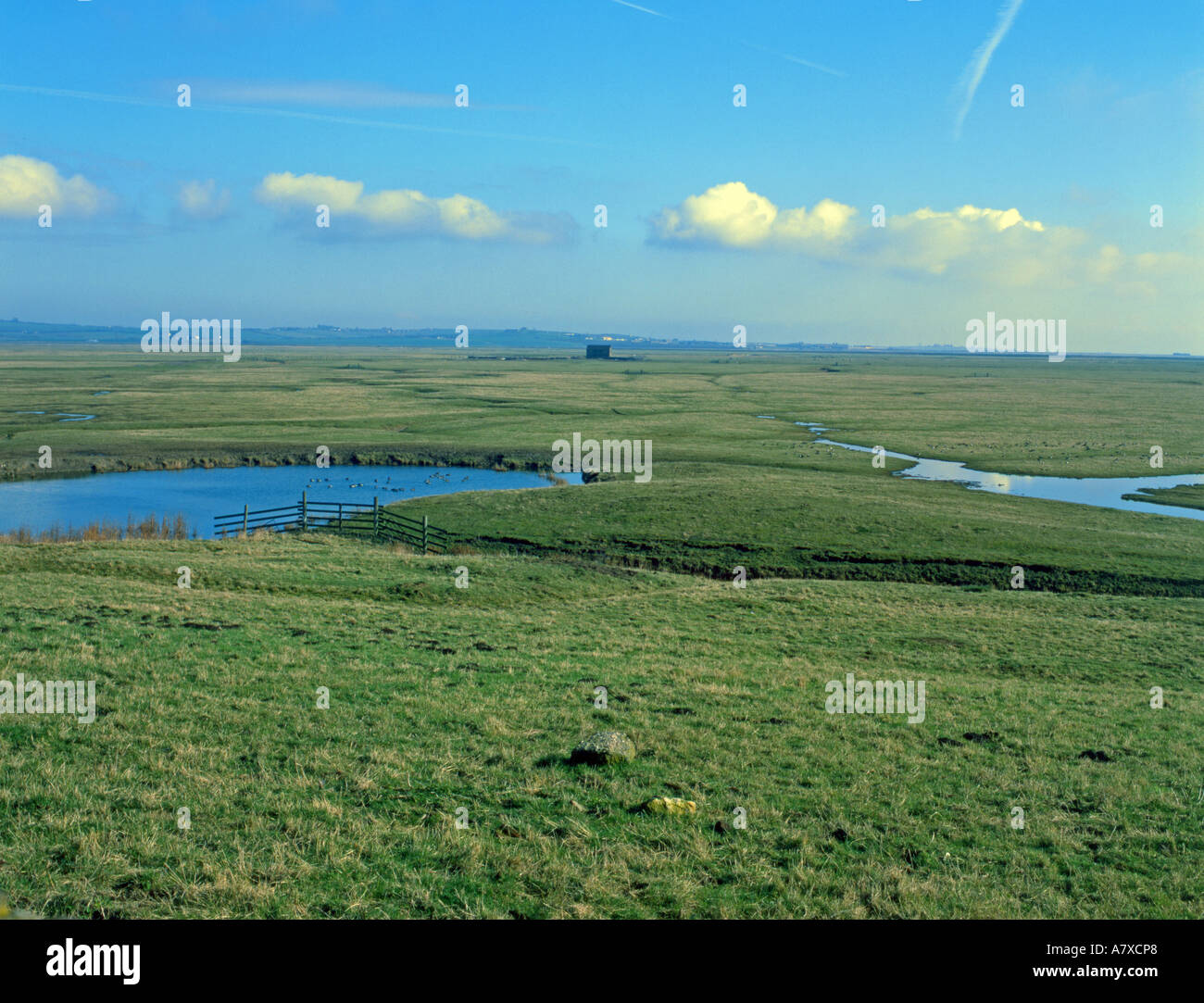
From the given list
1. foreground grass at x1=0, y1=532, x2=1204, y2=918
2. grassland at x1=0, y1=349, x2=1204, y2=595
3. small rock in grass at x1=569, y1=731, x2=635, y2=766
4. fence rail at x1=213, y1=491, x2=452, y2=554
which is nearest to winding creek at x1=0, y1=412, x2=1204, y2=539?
fence rail at x1=213, y1=491, x2=452, y2=554

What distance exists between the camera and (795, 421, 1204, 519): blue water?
58.7m

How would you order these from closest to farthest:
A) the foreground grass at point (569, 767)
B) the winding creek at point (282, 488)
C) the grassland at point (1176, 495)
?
the foreground grass at point (569, 767), the winding creek at point (282, 488), the grassland at point (1176, 495)

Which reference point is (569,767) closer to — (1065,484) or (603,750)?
(603,750)

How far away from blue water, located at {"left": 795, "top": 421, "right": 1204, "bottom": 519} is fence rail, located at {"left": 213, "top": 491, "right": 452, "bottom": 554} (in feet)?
126

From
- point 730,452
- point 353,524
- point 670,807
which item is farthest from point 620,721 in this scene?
point 730,452

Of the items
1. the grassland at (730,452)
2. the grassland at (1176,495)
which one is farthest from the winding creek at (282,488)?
the grassland at (730,452)

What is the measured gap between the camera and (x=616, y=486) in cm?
5959

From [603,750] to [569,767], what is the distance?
0.58m

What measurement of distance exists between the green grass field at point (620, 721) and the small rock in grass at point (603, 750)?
0.30 metres

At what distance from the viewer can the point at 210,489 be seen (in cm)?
6331

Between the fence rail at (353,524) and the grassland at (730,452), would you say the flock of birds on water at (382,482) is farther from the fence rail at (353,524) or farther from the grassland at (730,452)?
the fence rail at (353,524)

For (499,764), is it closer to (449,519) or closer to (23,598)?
(23,598)

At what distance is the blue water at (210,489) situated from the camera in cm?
5338
